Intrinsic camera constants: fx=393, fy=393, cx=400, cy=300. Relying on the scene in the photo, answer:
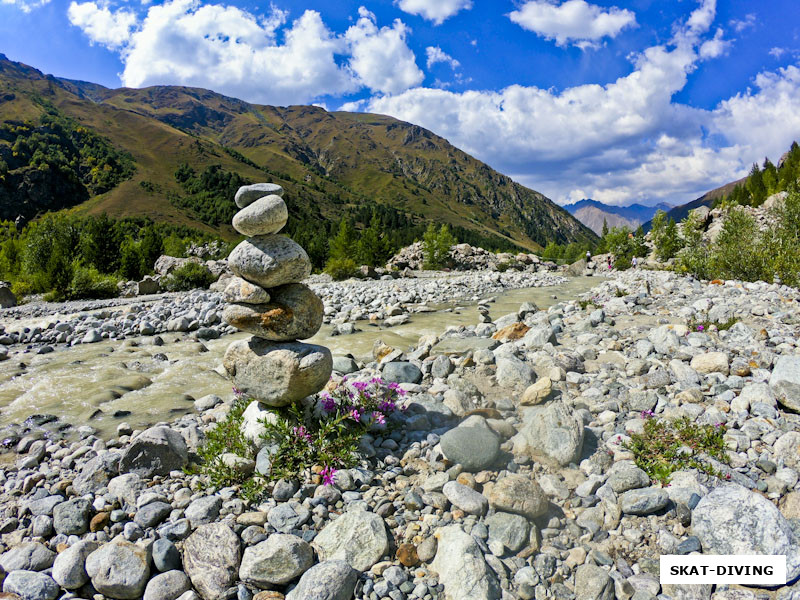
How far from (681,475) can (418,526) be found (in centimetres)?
317

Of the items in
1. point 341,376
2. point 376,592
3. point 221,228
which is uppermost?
point 221,228

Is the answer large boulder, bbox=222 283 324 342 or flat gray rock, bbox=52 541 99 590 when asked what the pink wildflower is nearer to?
large boulder, bbox=222 283 324 342

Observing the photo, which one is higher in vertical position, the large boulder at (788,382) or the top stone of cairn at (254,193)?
the top stone of cairn at (254,193)

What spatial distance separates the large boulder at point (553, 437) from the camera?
5.36 metres

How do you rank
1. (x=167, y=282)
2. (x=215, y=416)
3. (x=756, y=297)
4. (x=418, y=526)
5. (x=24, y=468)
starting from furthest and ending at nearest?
(x=167, y=282)
(x=756, y=297)
(x=215, y=416)
(x=24, y=468)
(x=418, y=526)

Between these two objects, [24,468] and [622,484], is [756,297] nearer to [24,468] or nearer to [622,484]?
[622,484]

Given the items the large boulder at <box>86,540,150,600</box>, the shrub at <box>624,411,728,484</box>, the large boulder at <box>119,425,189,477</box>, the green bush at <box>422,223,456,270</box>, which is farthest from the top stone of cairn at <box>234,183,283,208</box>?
the green bush at <box>422,223,456,270</box>

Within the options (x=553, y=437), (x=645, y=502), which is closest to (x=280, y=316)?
(x=553, y=437)

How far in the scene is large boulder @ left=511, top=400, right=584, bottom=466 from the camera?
5363 mm

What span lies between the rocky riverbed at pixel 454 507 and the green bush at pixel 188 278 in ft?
102

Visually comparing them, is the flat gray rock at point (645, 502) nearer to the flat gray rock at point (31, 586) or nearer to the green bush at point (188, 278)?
the flat gray rock at point (31, 586)

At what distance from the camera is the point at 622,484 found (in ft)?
15.1

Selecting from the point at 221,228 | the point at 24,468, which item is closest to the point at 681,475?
the point at 24,468

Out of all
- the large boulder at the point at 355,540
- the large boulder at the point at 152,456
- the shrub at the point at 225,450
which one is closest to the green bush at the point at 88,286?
the shrub at the point at 225,450
